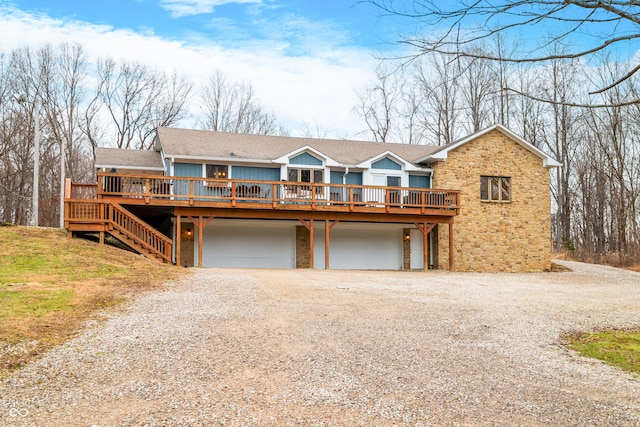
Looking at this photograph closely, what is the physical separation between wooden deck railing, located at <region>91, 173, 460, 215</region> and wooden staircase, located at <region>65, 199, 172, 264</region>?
111cm

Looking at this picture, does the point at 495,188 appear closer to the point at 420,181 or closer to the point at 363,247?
the point at 420,181

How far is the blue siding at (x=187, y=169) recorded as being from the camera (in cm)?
2170

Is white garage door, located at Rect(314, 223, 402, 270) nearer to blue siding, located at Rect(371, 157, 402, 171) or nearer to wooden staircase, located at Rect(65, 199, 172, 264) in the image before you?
blue siding, located at Rect(371, 157, 402, 171)

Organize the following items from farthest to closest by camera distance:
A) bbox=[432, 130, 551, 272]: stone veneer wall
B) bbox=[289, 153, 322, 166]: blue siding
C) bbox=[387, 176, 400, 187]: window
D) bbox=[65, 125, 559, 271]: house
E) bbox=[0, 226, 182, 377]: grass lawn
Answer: bbox=[387, 176, 400, 187]: window < bbox=[432, 130, 551, 272]: stone veneer wall < bbox=[289, 153, 322, 166]: blue siding < bbox=[65, 125, 559, 271]: house < bbox=[0, 226, 182, 377]: grass lawn

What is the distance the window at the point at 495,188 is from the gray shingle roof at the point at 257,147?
3228 millimetres

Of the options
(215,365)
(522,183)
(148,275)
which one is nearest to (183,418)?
(215,365)

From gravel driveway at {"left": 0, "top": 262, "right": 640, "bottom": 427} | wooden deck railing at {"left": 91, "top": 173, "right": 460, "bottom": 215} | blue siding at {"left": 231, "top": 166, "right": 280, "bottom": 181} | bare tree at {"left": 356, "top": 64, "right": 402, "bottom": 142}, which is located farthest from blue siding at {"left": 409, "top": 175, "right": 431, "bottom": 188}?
gravel driveway at {"left": 0, "top": 262, "right": 640, "bottom": 427}

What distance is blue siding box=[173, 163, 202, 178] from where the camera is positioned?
2170 centimetres

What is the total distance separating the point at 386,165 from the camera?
23922 millimetres

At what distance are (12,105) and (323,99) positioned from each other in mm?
19791

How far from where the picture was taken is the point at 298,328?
8312mm

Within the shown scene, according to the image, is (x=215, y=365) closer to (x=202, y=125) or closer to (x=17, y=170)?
(x=17, y=170)

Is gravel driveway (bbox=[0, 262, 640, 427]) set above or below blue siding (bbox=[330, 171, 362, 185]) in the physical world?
below

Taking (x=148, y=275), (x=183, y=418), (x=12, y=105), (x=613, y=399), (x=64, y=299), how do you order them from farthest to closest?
1. (x=12, y=105)
2. (x=148, y=275)
3. (x=64, y=299)
4. (x=613, y=399)
5. (x=183, y=418)
